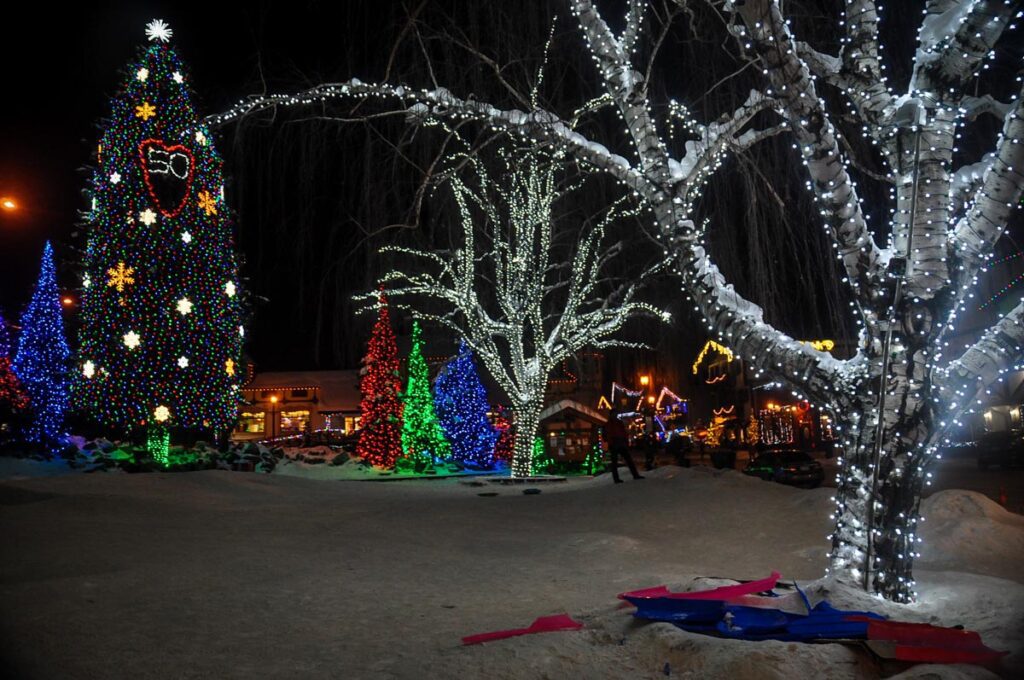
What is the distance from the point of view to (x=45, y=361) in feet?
70.3

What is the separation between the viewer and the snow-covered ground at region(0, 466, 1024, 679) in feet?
13.4

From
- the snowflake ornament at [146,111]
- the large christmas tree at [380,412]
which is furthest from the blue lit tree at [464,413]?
the snowflake ornament at [146,111]

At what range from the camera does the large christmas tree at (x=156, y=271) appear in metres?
17.7

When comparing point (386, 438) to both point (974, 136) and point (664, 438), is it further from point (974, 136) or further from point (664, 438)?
point (664, 438)

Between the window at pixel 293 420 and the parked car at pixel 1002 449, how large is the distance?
142ft

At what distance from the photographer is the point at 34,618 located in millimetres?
4609

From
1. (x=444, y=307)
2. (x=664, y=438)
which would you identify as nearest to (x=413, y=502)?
(x=444, y=307)

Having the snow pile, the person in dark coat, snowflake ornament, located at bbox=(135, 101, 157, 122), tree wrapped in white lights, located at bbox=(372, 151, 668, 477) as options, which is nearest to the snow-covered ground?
the snow pile

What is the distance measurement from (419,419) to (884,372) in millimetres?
23380

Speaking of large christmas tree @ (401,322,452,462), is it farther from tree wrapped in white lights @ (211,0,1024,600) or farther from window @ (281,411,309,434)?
window @ (281,411,309,434)

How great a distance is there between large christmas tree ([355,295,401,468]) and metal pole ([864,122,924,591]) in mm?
20363

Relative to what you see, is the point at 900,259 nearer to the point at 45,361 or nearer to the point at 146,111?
the point at 146,111

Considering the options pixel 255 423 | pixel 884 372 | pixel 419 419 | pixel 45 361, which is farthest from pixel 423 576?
pixel 255 423

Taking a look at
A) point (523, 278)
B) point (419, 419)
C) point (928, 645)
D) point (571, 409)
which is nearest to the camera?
point (928, 645)
